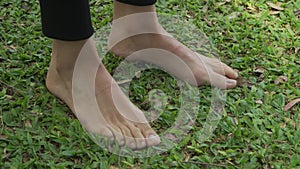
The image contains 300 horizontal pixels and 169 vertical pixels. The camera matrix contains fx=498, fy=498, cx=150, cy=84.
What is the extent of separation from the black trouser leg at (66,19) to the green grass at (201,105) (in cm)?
33

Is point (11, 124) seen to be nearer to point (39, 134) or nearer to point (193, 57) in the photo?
point (39, 134)

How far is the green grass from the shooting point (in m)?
1.74

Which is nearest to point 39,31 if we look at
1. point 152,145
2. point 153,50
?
point 153,50

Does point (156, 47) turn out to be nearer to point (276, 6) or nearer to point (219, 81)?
point (219, 81)

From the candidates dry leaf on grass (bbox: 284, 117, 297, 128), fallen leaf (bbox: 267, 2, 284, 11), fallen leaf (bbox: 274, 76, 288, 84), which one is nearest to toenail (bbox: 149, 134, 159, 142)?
dry leaf on grass (bbox: 284, 117, 297, 128)

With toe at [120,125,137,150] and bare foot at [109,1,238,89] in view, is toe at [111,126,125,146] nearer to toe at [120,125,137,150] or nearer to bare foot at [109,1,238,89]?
toe at [120,125,137,150]

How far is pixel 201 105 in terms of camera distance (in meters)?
1.98

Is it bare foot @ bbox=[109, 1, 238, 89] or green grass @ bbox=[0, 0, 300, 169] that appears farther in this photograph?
bare foot @ bbox=[109, 1, 238, 89]

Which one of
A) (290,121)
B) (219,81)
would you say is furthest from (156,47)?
(290,121)

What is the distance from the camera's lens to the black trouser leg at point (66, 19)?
1644 millimetres

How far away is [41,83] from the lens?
2.04 metres

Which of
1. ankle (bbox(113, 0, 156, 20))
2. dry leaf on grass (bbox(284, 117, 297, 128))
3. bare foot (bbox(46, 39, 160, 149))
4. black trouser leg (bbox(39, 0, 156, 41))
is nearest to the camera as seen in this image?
black trouser leg (bbox(39, 0, 156, 41))

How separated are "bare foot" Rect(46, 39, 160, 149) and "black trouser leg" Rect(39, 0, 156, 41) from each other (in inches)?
2.8

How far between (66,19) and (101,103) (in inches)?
13.6
